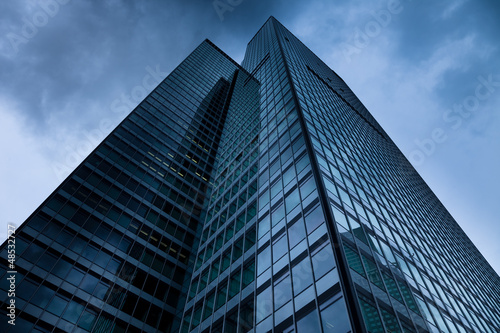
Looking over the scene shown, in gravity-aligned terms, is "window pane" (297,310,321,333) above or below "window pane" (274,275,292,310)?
below

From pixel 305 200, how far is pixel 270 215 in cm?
389

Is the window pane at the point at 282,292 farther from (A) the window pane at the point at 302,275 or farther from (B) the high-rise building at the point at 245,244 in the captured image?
(A) the window pane at the point at 302,275

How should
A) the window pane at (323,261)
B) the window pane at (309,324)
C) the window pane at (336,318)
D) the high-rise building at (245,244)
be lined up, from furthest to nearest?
1. the high-rise building at (245,244)
2. the window pane at (323,261)
3. the window pane at (309,324)
4. the window pane at (336,318)

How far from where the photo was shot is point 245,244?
2644cm

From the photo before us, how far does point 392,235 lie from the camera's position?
83.0 feet

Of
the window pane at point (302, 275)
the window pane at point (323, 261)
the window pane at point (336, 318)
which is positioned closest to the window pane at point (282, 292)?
the window pane at point (302, 275)

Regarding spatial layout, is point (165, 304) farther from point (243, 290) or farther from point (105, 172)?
point (105, 172)

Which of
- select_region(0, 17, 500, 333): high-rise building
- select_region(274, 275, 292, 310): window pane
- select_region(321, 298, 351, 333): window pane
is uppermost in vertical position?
select_region(0, 17, 500, 333): high-rise building

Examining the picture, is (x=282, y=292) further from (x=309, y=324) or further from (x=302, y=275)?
(x=309, y=324)

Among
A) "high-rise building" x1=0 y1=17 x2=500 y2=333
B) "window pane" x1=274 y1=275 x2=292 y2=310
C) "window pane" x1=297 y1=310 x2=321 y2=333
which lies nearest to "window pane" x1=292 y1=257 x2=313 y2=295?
"high-rise building" x1=0 y1=17 x2=500 y2=333

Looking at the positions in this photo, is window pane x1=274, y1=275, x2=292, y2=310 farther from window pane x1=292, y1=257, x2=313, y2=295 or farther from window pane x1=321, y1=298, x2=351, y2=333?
window pane x1=321, y1=298, x2=351, y2=333

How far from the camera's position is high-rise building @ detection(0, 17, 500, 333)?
58.7 ft

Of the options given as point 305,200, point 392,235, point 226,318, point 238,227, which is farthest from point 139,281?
point 392,235

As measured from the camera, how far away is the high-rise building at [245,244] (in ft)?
58.7
